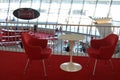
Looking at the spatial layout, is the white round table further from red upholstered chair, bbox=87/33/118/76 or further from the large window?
the large window

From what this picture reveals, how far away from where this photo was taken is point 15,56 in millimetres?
4723

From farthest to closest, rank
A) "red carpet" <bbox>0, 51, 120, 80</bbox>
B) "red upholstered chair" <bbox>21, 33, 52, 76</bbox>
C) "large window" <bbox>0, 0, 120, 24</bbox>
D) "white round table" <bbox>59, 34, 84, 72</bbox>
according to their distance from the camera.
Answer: "large window" <bbox>0, 0, 120, 24</bbox>
"white round table" <bbox>59, 34, 84, 72</bbox>
"red carpet" <bbox>0, 51, 120, 80</bbox>
"red upholstered chair" <bbox>21, 33, 52, 76</bbox>

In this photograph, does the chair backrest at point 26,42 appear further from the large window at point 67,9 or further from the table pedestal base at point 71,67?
the large window at point 67,9

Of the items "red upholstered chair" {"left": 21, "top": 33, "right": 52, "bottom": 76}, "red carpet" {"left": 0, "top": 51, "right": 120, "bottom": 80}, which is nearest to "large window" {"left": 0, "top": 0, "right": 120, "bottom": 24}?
"red carpet" {"left": 0, "top": 51, "right": 120, "bottom": 80}

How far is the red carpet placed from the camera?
153 inches

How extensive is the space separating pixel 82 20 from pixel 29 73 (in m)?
10.1

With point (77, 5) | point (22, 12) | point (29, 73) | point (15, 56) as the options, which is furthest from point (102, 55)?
point (77, 5)

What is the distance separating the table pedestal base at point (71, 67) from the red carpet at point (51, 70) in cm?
7

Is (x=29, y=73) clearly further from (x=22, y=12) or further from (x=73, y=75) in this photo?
(x=22, y=12)

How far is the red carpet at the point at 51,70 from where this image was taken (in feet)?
12.7

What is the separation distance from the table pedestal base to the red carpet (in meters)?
0.07

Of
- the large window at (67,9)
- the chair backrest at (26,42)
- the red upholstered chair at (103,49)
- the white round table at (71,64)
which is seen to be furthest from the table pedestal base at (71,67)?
the large window at (67,9)

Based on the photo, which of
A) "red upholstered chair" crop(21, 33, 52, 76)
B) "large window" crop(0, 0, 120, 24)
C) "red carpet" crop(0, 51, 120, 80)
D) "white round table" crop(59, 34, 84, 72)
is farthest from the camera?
"large window" crop(0, 0, 120, 24)

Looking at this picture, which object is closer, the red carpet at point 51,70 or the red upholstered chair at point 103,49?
the red upholstered chair at point 103,49
